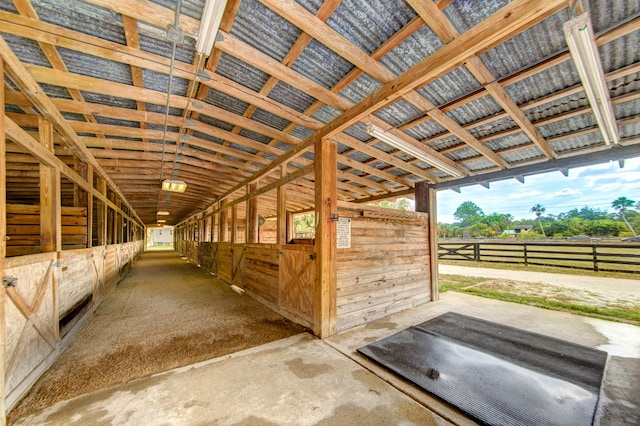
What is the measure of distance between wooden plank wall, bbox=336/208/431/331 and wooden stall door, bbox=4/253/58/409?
10.3ft

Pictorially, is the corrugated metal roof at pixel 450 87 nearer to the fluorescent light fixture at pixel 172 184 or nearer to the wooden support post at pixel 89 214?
the fluorescent light fixture at pixel 172 184

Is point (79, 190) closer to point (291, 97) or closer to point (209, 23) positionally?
point (291, 97)

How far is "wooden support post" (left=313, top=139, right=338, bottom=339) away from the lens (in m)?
3.26

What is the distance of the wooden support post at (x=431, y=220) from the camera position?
5.29 m

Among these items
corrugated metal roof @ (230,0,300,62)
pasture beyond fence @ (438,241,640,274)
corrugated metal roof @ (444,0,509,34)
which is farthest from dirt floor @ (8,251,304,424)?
pasture beyond fence @ (438,241,640,274)

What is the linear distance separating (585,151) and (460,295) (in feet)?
12.0

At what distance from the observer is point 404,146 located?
3482mm

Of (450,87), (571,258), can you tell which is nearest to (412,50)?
(450,87)

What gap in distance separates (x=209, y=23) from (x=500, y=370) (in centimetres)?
404

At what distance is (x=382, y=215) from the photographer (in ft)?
13.9

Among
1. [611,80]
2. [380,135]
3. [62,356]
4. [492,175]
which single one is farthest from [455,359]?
[62,356]

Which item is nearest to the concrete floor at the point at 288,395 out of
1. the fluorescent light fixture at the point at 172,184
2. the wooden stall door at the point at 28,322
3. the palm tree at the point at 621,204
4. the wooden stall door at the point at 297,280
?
the wooden stall door at the point at 28,322

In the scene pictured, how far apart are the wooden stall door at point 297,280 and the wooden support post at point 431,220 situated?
3107 mm

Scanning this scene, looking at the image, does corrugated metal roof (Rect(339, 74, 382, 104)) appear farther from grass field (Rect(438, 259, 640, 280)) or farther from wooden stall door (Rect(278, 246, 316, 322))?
grass field (Rect(438, 259, 640, 280))
